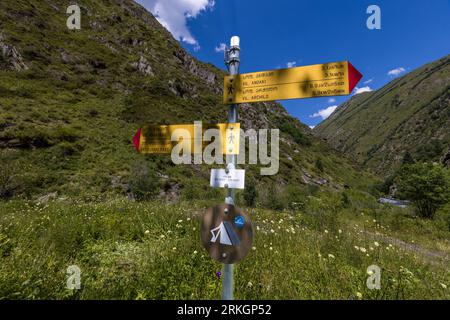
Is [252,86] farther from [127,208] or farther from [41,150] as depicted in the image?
[41,150]

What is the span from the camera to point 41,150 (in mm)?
16641

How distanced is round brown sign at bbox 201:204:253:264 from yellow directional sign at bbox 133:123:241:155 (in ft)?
1.60

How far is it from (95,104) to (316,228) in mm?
28822

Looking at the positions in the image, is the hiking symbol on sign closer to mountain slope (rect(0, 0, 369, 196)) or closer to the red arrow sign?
the red arrow sign

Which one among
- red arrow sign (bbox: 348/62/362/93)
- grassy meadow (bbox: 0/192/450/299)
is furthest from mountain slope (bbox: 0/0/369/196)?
red arrow sign (bbox: 348/62/362/93)

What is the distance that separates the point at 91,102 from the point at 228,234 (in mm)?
30405

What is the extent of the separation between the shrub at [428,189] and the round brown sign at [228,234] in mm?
19926

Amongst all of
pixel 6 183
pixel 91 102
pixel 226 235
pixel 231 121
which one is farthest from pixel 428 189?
pixel 91 102

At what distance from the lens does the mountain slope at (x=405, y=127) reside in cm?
9600

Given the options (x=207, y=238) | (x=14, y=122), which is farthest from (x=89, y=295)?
(x=14, y=122)

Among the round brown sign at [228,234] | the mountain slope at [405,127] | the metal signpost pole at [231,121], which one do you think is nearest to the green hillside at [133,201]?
the metal signpost pole at [231,121]

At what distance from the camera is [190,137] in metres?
2.00

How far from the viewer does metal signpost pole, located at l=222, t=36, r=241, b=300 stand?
162 cm

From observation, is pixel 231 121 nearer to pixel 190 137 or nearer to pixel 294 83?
pixel 190 137
